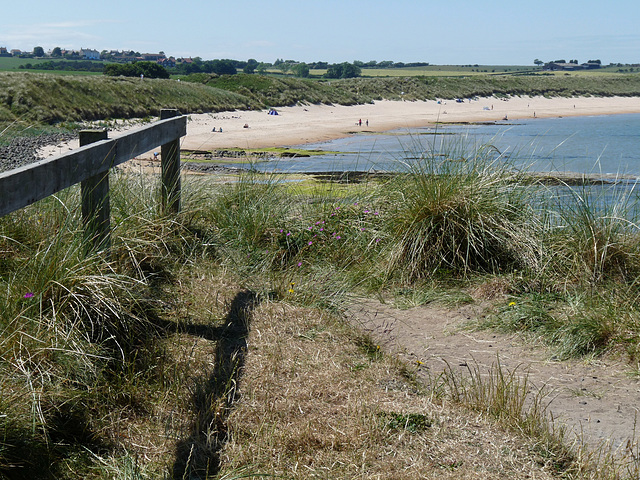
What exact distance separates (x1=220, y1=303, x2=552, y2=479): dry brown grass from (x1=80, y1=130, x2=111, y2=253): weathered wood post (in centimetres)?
122

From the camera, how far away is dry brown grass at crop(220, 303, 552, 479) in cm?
268

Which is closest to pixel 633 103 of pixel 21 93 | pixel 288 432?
pixel 21 93

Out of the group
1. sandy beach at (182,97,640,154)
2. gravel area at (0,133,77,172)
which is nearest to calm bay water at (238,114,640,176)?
sandy beach at (182,97,640,154)

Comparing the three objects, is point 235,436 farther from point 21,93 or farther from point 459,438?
point 21,93

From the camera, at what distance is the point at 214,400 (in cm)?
315

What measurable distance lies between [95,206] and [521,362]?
3.00 metres

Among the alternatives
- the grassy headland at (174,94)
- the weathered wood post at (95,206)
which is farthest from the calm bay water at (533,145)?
the grassy headland at (174,94)

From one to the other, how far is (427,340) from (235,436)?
1974 mm

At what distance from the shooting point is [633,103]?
70.4 meters

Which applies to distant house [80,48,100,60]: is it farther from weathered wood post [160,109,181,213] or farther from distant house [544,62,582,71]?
weathered wood post [160,109,181,213]

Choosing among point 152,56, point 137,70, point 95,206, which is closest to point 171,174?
point 95,206

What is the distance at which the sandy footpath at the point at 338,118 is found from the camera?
91.9 ft

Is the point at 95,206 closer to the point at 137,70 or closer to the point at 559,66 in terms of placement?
the point at 137,70

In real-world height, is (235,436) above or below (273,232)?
below
